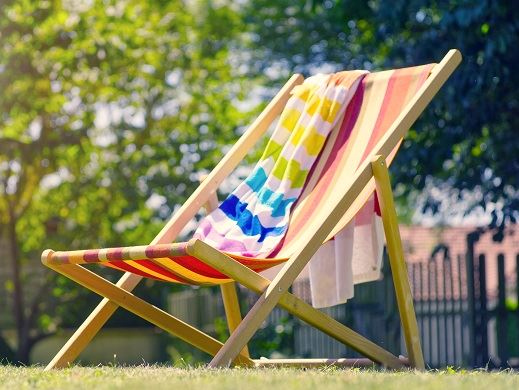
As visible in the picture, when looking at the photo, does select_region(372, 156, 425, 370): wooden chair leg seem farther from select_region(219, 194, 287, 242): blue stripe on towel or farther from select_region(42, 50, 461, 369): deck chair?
select_region(219, 194, 287, 242): blue stripe on towel

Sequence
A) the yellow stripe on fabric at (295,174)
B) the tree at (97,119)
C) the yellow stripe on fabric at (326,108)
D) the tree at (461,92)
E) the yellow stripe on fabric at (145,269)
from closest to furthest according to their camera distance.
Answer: the yellow stripe on fabric at (145,269) → the yellow stripe on fabric at (295,174) → the yellow stripe on fabric at (326,108) → the tree at (461,92) → the tree at (97,119)

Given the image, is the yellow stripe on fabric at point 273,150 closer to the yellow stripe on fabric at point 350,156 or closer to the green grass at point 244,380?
the yellow stripe on fabric at point 350,156

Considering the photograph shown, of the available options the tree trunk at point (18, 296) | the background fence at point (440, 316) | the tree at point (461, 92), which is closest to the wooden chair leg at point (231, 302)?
the tree at point (461, 92)

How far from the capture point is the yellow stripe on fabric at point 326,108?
5.33 meters

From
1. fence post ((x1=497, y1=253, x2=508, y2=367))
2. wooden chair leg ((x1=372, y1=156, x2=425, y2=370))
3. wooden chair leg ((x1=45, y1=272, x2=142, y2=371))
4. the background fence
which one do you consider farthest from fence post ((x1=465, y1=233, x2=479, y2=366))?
wooden chair leg ((x1=45, y1=272, x2=142, y2=371))

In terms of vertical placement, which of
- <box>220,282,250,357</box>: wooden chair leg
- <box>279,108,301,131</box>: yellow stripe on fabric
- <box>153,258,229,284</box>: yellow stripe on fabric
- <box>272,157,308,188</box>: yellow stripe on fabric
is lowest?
<box>220,282,250,357</box>: wooden chair leg

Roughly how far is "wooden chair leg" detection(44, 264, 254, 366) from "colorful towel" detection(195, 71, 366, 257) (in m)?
0.41

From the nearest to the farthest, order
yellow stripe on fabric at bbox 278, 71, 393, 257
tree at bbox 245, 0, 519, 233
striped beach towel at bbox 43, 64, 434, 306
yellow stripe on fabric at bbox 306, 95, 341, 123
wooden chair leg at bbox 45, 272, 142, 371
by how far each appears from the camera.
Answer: wooden chair leg at bbox 45, 272, 142, 371
striped beach towel at bbox 43, 64, 434, 306
yellow stripe on fabric at bbox 278, 71, 393, 257
yellow stripe on fabric at bbox 306, 95, 341, 123
tree at bbox 245, 0, 519, 233

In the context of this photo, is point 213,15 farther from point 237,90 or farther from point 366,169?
point 366,169

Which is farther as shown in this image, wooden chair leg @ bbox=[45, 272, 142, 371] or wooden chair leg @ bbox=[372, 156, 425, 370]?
wooden chair leg @ bbox=[45, 272, 142, 371]

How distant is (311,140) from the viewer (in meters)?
5.27

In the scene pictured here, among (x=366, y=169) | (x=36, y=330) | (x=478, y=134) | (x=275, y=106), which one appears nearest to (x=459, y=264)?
(x=478, y=134)

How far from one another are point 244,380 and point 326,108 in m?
2.19

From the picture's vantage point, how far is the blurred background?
970 centimetres
